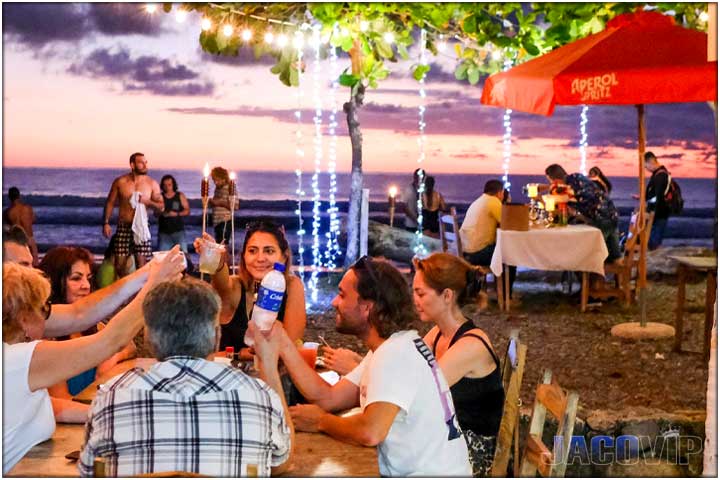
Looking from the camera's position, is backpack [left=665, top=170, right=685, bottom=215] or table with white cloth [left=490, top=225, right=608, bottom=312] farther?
backpack [left=665, top=170, right=685, bottom=215]

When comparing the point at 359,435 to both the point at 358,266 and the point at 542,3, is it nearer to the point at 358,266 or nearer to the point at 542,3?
the point at 358,266

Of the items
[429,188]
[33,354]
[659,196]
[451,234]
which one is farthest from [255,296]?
[659,196]

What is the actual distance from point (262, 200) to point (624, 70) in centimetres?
2078

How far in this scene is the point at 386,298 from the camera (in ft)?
10.1

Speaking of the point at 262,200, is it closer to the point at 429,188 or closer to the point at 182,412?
the point at 429,188

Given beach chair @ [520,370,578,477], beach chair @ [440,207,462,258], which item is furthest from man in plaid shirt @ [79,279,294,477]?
beach chair @ [440,207,462,258]

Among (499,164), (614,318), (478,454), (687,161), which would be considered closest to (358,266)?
(478,454)

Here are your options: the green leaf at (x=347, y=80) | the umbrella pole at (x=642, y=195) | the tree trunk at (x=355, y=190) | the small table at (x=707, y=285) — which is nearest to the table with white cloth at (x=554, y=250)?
the umbrella pole at (x=642, y=195)

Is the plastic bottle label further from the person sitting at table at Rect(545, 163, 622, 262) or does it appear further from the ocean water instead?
the ocean water

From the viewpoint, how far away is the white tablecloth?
29.9 feet

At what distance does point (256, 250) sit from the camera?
4.58 metres

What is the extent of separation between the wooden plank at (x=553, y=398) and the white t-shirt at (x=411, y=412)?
348 millimetres

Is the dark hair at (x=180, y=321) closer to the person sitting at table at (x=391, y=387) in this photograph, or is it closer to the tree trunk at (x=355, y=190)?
the person sitting at table at (x=391, y=387)

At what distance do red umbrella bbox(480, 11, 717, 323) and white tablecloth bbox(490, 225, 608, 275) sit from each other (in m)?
2.37
